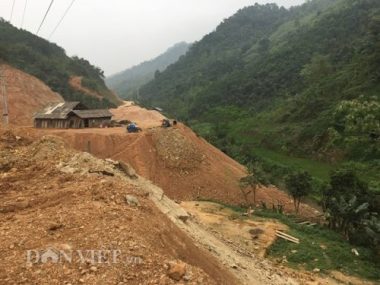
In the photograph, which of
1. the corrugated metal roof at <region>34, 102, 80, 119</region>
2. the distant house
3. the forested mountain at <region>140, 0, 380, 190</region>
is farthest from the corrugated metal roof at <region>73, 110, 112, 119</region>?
the forested mountain at <region>140, 0, 380, 190</region>

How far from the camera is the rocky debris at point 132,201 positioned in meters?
11.5

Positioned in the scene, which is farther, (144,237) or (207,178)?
(207,178)

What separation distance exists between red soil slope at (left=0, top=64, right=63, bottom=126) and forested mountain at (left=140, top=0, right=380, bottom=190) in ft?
69.3

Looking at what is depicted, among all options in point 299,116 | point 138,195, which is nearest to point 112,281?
point 138,195

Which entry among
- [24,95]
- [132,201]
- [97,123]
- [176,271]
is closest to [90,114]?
[97,123]

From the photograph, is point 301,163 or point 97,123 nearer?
point 97,123

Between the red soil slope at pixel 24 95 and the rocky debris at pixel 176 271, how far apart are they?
43972 mm

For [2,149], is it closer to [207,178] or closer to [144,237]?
[144,237]

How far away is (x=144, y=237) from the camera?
10.0m

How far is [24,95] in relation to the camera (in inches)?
2254

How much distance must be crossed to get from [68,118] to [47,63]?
37.6 meters

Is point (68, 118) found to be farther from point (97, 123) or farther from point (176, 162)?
point (176, 162)

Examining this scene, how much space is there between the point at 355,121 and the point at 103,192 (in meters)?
13.2

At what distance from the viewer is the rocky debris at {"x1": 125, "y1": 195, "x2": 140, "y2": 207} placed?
1145 cm
